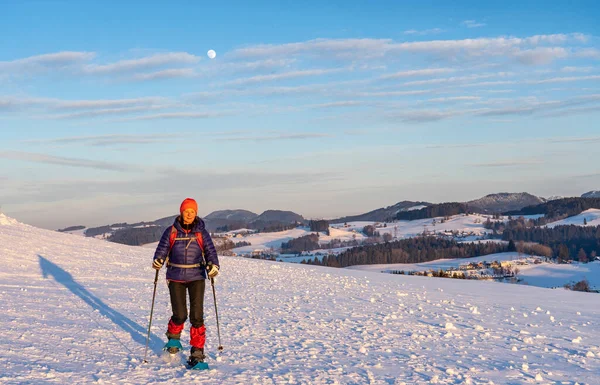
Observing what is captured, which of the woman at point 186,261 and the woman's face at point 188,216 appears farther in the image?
the woman at point 186,261

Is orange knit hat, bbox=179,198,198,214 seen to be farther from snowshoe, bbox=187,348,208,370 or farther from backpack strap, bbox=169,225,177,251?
snowshoe, bbox=187,348,208,370

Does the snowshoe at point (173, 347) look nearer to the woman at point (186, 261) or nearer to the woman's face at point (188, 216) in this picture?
the woman at point (186, 261)

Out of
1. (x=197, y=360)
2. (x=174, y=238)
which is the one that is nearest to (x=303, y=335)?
(x=197, y=360)

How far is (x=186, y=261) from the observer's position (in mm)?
10469

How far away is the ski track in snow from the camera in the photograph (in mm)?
9766

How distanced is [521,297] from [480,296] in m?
1.90

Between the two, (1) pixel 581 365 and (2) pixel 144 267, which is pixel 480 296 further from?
(2) pixel 144 267

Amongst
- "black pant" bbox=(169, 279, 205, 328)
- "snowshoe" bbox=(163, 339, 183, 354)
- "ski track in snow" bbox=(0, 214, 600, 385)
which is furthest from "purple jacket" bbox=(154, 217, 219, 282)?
"ski track in snow" bbox=(0, 214, 600, 385)

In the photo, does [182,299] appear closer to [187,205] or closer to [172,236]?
[172,236]

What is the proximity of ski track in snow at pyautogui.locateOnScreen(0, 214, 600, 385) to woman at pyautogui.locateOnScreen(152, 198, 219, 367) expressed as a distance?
2.67 ft

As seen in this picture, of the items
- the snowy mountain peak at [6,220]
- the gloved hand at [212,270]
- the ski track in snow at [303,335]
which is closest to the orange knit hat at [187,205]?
the gloved hand at [212,270]

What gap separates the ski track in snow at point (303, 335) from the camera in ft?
32.0

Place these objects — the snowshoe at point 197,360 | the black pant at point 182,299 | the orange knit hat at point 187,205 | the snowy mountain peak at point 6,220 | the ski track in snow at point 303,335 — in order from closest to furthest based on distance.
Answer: the ski track in snow at point 303,335
the snowshoe at point 197,360
the orange knit hat at point 187,205
the black pant at point 182,299
the snowy mountain peak at point 6,220

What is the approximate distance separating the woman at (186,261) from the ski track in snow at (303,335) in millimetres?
815
